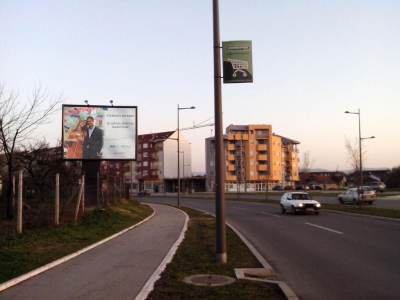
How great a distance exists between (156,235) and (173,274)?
27.5 feet

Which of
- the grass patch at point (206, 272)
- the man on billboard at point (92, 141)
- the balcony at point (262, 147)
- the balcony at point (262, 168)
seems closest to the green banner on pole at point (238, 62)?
the grass patch at point (206, 272)

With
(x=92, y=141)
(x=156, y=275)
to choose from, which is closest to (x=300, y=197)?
(x=92, y=141)

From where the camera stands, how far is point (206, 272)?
9.87 metres

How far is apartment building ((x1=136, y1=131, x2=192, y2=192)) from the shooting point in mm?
A: 132625

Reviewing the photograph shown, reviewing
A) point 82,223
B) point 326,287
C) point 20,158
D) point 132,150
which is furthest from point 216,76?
point 132,150

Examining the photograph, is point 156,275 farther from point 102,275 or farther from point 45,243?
point 45,243

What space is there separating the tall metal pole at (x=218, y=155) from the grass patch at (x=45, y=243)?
12.7 feet

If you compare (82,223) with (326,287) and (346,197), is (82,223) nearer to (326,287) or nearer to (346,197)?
(326,287)

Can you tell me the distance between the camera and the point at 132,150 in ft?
102

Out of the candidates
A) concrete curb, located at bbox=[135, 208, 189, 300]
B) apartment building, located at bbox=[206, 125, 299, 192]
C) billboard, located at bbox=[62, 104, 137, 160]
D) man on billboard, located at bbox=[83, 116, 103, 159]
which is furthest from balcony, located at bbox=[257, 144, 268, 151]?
concrete curb, located at bbox=[135, 208, 189, 300]

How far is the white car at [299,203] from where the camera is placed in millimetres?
30562

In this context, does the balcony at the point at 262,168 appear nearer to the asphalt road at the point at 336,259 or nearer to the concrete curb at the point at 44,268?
the asphalt road at the point at 336,259

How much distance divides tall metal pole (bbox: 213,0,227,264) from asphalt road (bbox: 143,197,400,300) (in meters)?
1.36

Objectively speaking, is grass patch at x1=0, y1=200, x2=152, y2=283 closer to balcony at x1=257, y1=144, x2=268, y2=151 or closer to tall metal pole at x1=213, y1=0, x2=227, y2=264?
tall metal pole at x1=213, y1=0, x2=227, y2=264
